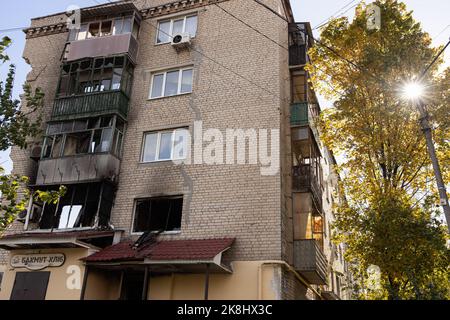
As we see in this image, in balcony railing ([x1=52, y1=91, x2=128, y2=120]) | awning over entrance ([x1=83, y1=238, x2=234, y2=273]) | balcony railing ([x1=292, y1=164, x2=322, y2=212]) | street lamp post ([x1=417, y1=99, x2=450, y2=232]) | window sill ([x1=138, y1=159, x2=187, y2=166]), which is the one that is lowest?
awning over entrance ([x1=83, y1=238, x2=234, y2=273])

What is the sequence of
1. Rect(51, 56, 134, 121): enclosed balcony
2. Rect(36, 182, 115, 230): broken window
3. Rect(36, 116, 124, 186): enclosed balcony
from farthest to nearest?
Rect(51, 56, 134, 121): enclosed balcony → Rect(36, 116, 124, 186): enclosed balcony → Rect(36, 182, 115, 230): broken window

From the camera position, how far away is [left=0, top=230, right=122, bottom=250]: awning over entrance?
13117 mm

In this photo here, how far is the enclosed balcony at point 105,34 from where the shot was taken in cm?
1802

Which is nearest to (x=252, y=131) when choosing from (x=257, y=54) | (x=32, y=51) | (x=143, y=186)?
(x=257, y=54)

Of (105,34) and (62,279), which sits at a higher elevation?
(105,34)

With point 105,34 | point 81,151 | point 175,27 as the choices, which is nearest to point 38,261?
point 81,151

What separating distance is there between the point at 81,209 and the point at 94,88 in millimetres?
5478

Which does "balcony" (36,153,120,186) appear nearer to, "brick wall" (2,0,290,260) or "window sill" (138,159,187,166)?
"brick wall" (2,0,290,260)

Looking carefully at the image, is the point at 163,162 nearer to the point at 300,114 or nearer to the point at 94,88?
the point at 94,88

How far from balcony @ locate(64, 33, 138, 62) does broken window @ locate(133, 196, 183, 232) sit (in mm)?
6894

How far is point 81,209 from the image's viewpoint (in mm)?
15594

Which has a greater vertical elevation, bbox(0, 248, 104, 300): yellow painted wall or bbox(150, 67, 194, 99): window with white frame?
bbox(150, 67, 194, 99): window with white frame

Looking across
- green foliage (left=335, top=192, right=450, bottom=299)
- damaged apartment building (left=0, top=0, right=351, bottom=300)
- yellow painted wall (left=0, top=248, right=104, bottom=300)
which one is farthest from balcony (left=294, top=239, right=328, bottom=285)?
yellow painted wall (left=0, top=248, right=104, bottom=300)

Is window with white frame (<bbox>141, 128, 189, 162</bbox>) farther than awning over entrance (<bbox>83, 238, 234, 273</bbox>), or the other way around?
window with white frame (<bbox>141, 128, 189, 162</bbox>)
